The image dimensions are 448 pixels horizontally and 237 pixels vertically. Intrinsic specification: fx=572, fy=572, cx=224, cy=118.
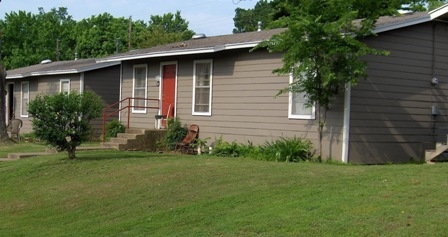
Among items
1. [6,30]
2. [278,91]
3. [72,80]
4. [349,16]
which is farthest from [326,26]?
[6,30]

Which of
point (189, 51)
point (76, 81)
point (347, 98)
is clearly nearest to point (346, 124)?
point (347, 98)

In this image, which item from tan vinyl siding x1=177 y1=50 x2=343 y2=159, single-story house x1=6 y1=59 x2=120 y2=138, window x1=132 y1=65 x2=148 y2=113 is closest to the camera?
tan vinyl siding x1=177 y1=50 x2=343 y2=159

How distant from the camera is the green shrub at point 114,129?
65.6ft

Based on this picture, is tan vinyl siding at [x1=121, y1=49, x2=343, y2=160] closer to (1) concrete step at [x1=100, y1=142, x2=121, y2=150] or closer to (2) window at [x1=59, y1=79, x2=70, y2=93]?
(1) concrete step at [x1=100, y1=142, x2=121, y2=150]

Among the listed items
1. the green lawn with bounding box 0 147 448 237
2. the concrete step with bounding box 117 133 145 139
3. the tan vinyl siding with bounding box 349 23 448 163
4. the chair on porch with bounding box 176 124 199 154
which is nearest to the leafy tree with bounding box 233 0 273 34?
the concrete step with bounding box 117 133 145 139

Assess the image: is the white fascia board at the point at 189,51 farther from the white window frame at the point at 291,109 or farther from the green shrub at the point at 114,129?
the green shrub at the point at 114,129

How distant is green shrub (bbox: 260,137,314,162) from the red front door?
5.27m

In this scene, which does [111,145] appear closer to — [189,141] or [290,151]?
[189,141]

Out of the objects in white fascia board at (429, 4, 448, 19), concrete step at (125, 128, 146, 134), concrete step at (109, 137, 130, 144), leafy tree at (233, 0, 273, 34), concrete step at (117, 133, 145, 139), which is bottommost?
concrete step at (109, 137, 130, 144)

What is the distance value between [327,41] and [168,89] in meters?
7.73

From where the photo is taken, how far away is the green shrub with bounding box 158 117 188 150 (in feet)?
58.4

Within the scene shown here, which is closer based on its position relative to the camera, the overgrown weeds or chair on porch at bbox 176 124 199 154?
the overgrown weeds

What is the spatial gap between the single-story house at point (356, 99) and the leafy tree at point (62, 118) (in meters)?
4.19

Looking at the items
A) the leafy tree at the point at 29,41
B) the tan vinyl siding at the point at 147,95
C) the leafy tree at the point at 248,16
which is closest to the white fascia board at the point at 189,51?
the tan vinyl siding at the point at 147,95
